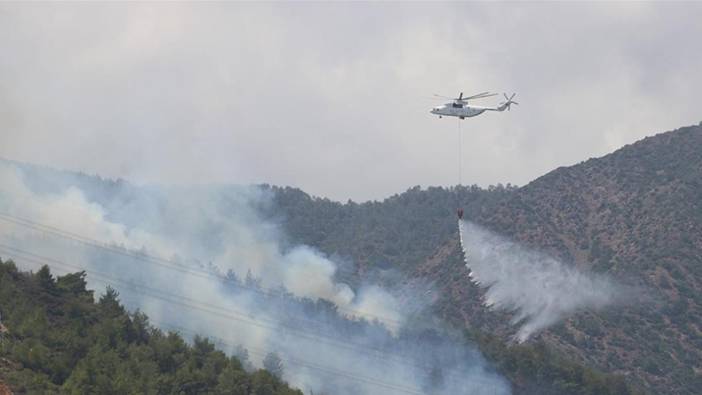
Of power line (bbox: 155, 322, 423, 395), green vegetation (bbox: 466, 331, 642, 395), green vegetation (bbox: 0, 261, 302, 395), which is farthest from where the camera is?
green vegetation (bbox: 466, 331, 642, 395)

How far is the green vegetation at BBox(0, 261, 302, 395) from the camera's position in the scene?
11878 centimetres

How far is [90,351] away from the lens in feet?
421

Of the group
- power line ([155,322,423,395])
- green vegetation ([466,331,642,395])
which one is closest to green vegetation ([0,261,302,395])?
power line ([155,322,423,395])

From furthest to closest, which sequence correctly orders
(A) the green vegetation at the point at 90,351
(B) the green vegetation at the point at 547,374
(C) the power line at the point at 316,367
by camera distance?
(B) the green vegetation at the point at 547,374
(C) the power line at the point at 316,367
(A) the green vegetation at the point at 90,351

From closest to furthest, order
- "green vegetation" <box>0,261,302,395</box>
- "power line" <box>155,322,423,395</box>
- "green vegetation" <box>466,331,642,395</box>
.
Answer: "green vegetation" <box>0,261,302,395</box> → "power line" <box>155,322,423,395</box> → "green vegetation" <box>466,331,642,395</box>

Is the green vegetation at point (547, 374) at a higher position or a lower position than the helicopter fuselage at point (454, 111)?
lower

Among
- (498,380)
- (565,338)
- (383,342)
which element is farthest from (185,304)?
(565,338)

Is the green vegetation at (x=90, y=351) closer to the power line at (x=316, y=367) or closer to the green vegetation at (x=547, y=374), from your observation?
the power line at (x=316, y=367)

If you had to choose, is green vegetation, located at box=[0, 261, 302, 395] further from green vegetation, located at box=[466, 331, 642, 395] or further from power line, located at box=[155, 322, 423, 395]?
green vegetation, located at box=[466, 331, 642, 395]

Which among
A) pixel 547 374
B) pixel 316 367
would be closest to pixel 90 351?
pixel 316 367

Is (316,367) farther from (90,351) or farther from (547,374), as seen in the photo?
(90,351)

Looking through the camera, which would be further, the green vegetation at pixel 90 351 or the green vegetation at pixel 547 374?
the green vegetation at pixel 547 374

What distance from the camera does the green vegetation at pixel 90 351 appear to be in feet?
390

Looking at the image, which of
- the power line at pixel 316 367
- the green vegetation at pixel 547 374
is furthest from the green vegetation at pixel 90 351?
the green vegetation at pixel 547 374
